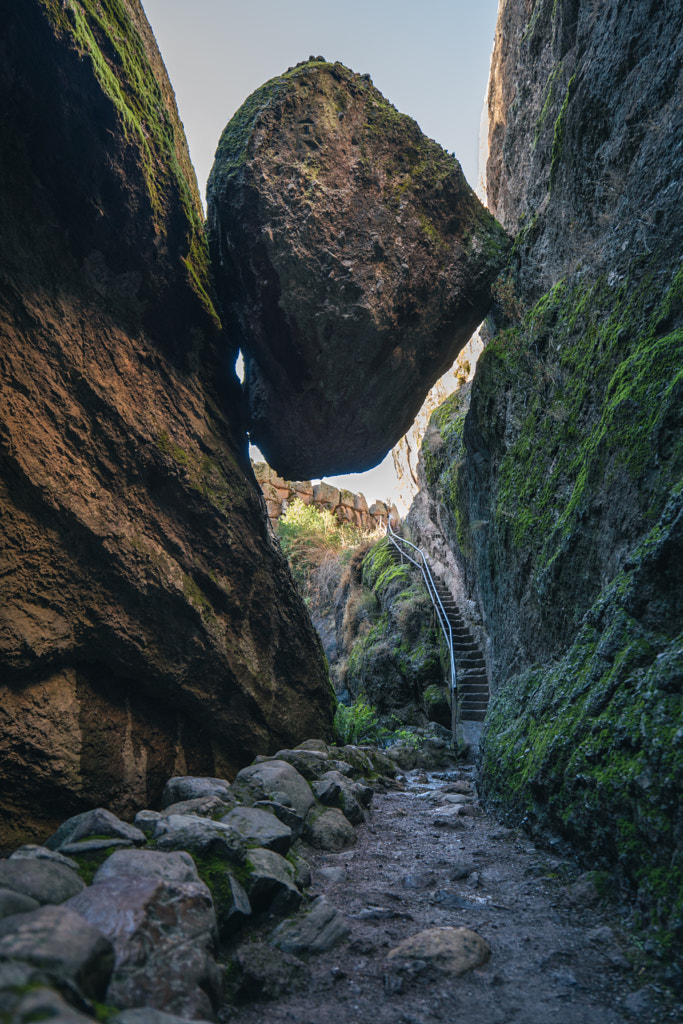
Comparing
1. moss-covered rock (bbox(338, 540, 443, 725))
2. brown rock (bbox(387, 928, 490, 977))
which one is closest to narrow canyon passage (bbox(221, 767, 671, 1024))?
brown rock (bbox(387, 928, 490, 977))

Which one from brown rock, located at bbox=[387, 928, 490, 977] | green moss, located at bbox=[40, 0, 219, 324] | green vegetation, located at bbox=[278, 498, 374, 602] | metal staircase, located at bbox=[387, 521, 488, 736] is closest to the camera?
brown rock, located at bbox=[387, 928, 490, 977]

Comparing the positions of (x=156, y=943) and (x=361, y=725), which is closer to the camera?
(x=156, y=943)

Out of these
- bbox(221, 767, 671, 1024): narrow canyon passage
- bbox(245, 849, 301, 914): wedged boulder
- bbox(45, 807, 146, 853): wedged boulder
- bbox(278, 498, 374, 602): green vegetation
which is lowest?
bbox(221, 767, 671, 1024): narrow canyon passage

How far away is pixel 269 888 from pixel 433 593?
28.0ft

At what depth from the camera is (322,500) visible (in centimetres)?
2291

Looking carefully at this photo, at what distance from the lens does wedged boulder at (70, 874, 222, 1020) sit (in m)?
1.42

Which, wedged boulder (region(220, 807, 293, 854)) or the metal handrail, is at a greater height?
the metal handrail

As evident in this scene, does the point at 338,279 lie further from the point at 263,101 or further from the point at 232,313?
the point at 263,101

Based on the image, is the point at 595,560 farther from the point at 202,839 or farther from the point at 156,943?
the point at 156,943

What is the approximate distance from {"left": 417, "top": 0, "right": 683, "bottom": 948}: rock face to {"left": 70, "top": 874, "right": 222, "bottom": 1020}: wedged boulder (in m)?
1.62

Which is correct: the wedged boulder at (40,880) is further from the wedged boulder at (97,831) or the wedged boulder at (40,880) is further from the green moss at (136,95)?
the green moss at (136,95)

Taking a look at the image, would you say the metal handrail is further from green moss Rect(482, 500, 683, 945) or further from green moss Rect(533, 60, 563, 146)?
green moss Rect(533, 60, 563, 146)

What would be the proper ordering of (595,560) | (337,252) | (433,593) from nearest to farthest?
(595,560) → (337,252) → (433,593)

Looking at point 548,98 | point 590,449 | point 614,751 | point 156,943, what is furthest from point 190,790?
point 548,98
